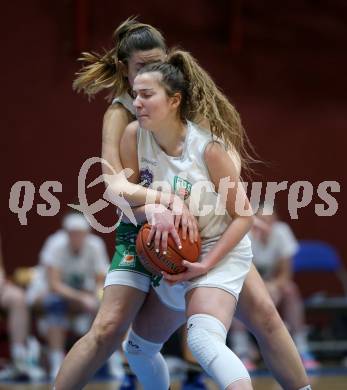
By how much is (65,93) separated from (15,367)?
2.42 m

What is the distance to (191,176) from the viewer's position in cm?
348

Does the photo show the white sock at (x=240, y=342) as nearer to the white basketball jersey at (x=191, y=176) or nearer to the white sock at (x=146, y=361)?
the white sock at (x=146, y=361)

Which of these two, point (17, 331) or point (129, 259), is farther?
point (17, 331)

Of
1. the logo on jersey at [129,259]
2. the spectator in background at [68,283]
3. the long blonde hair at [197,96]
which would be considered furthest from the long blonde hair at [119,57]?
the spectator in background at [68,283]

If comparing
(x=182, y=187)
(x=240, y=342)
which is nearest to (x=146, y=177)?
(x=182, y=187)

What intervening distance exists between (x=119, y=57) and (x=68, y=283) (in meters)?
3.66

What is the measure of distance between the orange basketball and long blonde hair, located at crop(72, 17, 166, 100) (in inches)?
26.9

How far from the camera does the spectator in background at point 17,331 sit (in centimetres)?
690

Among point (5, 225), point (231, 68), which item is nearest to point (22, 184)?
point (5, 225)

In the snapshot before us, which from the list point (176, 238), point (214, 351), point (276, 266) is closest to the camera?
point (214, 351)

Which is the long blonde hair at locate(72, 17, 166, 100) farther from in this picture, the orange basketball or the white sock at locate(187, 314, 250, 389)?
the white sock at locate(187, 314, 250, 389)

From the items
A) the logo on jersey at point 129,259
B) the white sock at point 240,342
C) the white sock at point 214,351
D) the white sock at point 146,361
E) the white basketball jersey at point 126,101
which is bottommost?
the white sock at point 240,342

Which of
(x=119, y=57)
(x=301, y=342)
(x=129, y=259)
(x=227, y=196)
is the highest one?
(x=119, y=57)

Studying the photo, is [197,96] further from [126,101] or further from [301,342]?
[301,342]
